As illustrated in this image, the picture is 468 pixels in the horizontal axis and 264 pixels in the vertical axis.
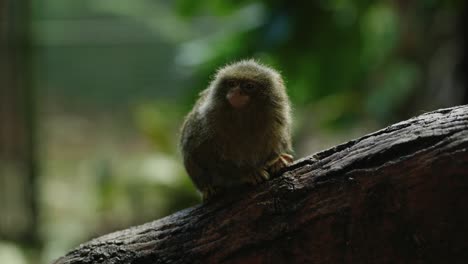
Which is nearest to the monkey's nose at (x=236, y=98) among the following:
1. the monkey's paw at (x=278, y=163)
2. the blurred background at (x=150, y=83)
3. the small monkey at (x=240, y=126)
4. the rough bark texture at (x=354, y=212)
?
the small monkey at (x=240, y=126)

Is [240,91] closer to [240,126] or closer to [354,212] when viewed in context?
[240,126]

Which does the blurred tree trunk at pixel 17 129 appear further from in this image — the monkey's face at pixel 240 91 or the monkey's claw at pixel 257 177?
the monkey's claw at pixel 257 177

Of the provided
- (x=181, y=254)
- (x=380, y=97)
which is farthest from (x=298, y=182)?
(x=380, y=97)

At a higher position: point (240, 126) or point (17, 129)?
point (17, 129)

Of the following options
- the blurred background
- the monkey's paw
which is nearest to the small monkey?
the monkey's paw

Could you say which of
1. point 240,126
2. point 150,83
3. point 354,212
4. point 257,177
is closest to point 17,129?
point 150,83

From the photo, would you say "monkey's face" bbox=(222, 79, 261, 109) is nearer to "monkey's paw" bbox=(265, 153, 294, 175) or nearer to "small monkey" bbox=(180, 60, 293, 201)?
"small monkey" bbox=(180, 60, 293, 201)
